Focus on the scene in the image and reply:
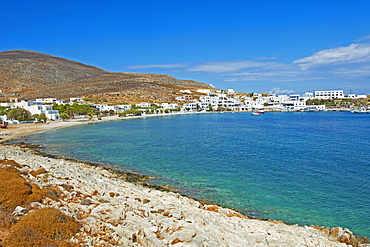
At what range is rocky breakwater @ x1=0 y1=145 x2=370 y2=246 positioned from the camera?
324 inches

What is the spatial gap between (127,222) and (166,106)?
386 ft

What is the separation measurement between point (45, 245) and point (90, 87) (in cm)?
16052

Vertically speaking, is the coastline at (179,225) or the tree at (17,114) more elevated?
the tree at (17,114)

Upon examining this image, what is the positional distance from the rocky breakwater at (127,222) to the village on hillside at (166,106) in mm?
61645

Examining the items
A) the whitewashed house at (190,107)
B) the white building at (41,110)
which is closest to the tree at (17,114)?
the white building at (41,110)

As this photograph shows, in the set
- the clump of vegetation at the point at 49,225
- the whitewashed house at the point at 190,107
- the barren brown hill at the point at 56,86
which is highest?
the barren brown hill at the point at 56,86

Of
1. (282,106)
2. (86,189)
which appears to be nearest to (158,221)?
(86,189)

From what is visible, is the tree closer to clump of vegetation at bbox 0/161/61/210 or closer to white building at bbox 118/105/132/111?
white building at bbox 118/105/132/111

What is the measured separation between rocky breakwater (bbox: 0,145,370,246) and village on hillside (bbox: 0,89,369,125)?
61645 millimetres

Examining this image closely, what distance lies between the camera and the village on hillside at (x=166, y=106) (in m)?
75.1

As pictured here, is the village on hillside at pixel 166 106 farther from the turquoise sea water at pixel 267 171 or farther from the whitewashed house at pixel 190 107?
the turquoise sea water at pixel 267 171

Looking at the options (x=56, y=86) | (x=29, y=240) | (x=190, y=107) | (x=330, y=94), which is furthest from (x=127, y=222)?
(x=330, y=94)

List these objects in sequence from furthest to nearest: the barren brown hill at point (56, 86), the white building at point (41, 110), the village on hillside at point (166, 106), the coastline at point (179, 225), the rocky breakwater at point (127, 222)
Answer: the barren brown hill at point (56, 86), the village on hillside at point (166, 106), the white building at point (41, 110), the coastline at point (179, 225), the rocky breakwater at point (127, 222)

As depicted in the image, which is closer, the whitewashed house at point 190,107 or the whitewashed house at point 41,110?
the whitewashed house at point 41,110
